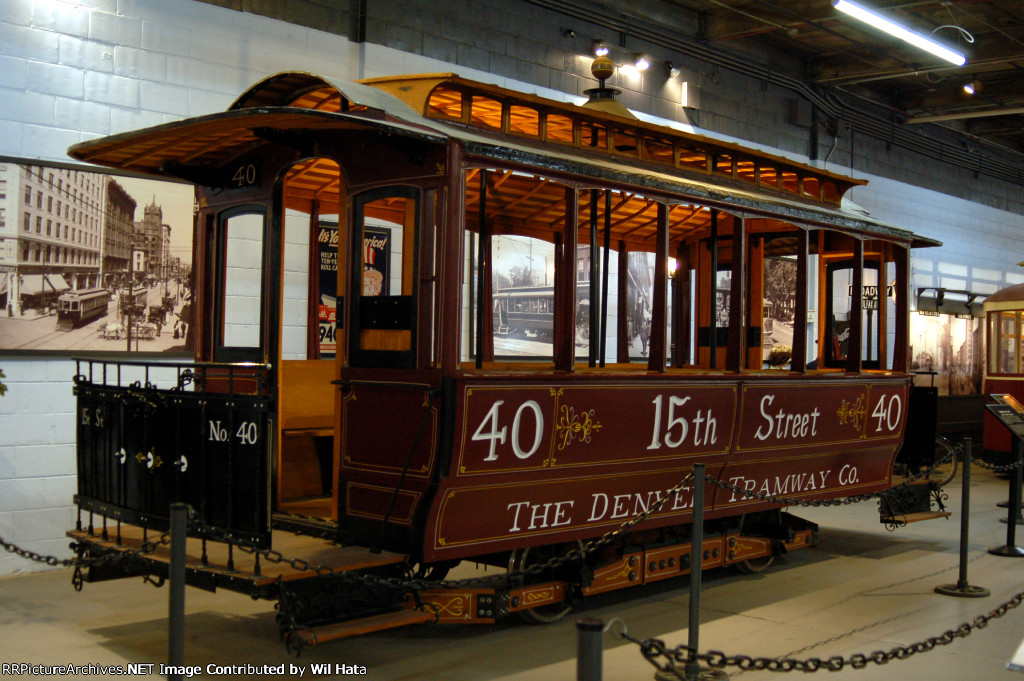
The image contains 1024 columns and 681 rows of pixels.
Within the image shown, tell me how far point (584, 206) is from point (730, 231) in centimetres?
168

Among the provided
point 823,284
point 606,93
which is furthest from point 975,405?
point 606,93

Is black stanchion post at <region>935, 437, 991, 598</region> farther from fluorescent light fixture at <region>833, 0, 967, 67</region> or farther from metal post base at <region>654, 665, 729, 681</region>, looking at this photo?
fluorescent light fixture at <region>833, 0, 967, 67</region>

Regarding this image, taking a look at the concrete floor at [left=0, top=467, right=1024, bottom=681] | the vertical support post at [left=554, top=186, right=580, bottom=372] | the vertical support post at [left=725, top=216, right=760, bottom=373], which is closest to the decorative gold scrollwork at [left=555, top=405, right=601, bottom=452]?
the vertical support post at [left=554, top=186, right=580, bottom=372]

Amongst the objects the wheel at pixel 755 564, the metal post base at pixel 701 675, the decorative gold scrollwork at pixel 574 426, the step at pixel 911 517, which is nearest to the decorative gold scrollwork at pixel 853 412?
the step at pixel 911 517

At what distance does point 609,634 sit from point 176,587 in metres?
3.17

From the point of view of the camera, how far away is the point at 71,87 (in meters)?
7.71

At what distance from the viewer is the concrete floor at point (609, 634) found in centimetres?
554

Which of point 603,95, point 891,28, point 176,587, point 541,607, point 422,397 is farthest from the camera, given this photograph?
point 891,28

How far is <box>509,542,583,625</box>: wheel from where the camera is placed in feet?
21.1

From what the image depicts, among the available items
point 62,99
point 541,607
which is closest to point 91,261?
point 62,99

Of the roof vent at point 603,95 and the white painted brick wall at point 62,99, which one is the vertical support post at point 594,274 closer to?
the roof vent at point 603,95

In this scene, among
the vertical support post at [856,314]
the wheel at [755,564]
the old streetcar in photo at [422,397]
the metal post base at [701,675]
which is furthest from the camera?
the vertical support post at [856,314]

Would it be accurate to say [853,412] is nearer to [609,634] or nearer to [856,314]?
[856,314]

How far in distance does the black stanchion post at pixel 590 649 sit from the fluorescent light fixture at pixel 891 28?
8992 millimetres
